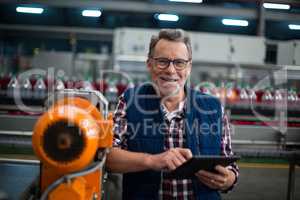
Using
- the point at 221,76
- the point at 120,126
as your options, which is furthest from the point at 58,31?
the point at 120,126

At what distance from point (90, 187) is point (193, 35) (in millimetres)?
2823

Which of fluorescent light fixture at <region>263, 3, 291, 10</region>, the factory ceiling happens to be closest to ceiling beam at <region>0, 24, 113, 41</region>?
the factory ceiling

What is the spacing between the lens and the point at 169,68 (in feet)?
3.51

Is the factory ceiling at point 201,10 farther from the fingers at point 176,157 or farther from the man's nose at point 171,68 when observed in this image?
the fingers at point 176,157

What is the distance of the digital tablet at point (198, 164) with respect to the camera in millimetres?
919

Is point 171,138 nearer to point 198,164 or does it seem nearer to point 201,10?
point 198,164

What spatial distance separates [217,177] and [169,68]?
0.41 meters

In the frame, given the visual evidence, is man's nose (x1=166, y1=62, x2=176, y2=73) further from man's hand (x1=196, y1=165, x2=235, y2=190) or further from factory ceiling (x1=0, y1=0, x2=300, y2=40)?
factory ceiling (x1=0, y1=0, x2=300, y2=40)

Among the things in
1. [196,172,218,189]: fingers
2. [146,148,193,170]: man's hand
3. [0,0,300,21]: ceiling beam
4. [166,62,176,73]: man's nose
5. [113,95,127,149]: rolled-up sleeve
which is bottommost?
[196,172,218,189]: fingers

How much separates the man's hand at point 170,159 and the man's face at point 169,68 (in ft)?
0.82

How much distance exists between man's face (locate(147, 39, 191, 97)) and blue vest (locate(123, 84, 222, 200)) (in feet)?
0.26

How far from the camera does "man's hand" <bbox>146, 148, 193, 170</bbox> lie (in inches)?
38.8

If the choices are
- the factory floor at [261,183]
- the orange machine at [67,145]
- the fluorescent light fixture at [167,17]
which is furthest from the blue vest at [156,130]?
the fluorescent light fixture at [167,17]

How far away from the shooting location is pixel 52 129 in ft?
2.66
